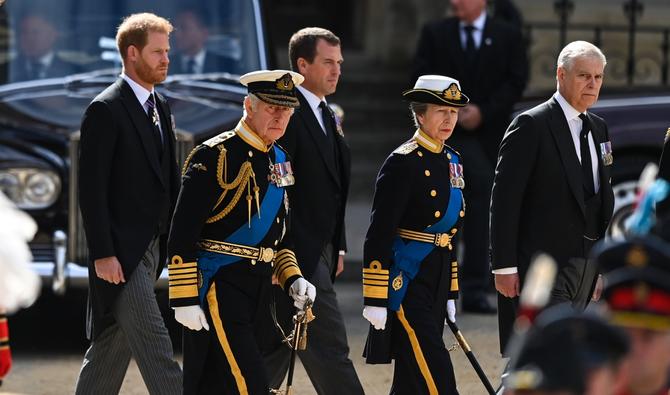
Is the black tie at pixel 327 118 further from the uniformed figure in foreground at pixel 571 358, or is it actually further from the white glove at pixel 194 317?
the uniformed figure in foreground at pixel 571 358

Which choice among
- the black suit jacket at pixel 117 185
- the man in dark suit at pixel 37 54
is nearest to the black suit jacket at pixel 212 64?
the man in dark suit at pixel 37 54

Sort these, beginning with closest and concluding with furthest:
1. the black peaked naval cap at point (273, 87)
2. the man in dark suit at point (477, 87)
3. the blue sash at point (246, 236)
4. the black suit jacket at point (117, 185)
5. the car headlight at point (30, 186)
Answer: the blue sash at point (246, 236) → the black peaked naval cap at point (273, 87) → the black suit jacket at point (117, 185) → the car headlight at point (30, 186) → the man in dark suit at point (477, 87)

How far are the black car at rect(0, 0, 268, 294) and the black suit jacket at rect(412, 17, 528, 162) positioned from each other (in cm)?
131

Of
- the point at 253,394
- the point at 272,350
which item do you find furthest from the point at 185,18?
the point at 253,394

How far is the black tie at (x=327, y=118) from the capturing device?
24.7 ft

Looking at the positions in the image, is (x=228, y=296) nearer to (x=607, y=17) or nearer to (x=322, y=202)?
(x=322, y=202)

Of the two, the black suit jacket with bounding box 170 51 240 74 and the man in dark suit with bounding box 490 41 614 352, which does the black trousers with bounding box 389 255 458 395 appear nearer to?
the man in dark suit with bounding box 490 41 614 352

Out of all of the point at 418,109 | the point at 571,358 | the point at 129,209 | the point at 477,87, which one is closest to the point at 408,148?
the point at 418,109

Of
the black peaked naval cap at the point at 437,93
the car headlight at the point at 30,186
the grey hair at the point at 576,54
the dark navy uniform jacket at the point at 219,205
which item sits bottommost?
the car headlight at the point at 30,186

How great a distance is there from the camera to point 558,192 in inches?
281

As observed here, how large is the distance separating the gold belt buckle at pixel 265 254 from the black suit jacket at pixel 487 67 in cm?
439

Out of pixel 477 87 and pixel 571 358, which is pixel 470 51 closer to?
pixel 477 87

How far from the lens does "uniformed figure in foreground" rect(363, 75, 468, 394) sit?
6.77 metres

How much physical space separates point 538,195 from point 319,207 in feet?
3.16
